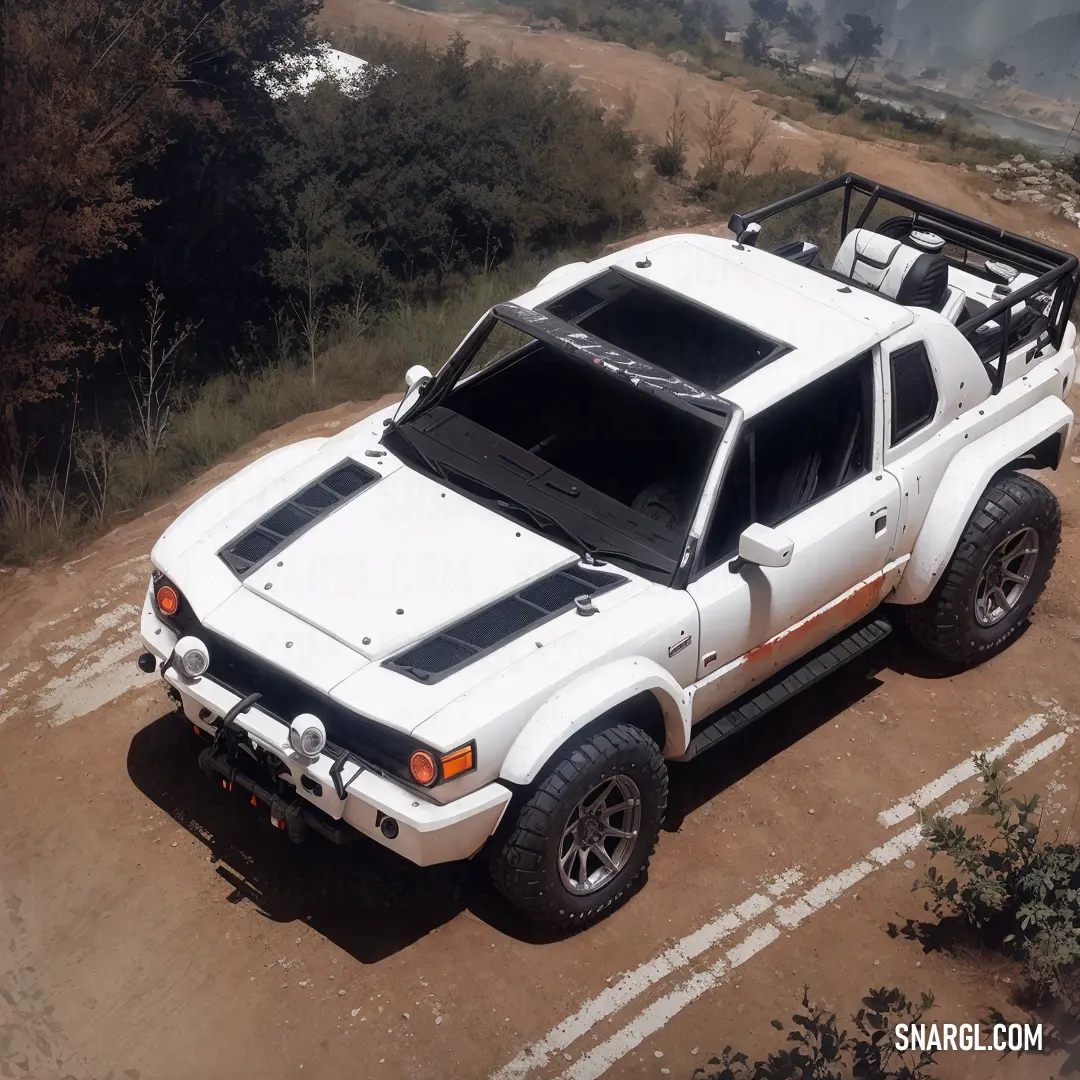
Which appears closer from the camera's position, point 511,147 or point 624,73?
point 511,147

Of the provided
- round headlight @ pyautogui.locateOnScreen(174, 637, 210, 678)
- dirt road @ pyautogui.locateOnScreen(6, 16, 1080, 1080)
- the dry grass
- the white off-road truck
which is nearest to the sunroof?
the white off-road truck

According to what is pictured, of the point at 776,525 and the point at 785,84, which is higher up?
the point at 776,525

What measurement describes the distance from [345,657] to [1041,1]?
59.3m

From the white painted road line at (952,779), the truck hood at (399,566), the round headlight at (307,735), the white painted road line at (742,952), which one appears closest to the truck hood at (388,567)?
the truck hood at (399,566)

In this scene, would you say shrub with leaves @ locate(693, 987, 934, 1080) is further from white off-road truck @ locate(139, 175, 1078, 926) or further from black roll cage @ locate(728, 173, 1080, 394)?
black roll cage @ locate(728, 173, 1080, 394)

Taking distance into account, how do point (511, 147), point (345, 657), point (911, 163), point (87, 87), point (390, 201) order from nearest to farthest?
point (345, 657) → point (87, 87) → point (390, 201) → point (511, 147) → point (911, 163)

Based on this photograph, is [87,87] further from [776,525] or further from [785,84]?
[785,84]

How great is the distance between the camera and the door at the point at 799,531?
5273mm

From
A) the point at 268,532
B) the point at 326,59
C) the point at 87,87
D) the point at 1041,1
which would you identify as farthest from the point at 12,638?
the point at 1041,1

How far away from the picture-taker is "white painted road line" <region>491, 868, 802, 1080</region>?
4660mm

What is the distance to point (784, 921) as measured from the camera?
5.28m

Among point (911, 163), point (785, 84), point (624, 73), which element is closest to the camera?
point (911, 163)

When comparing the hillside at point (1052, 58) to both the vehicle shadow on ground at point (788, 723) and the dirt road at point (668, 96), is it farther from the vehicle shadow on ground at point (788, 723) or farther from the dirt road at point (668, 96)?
the vehicle shadow on ground at point (788, 723)

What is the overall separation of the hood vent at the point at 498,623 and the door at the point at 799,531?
46cm
